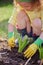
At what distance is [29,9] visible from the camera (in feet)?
9.18

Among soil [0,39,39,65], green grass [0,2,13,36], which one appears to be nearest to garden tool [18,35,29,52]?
soil [0,39,39,65]

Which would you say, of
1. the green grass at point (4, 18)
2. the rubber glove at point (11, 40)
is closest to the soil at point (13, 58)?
the rubber glove at point (11, 40)

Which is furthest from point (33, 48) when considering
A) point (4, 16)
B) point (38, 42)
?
point (4, 16)

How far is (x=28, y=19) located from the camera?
2.85m

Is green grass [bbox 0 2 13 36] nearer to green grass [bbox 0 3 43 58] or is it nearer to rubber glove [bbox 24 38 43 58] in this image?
green grass [bbox 0 3 43 58]

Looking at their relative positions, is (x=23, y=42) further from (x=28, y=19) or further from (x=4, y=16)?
(x=4, y=16)

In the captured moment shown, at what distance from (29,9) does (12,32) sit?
0.34 metres

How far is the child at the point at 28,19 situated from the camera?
277cm

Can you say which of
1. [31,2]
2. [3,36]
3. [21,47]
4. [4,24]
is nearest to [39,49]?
[21,47]

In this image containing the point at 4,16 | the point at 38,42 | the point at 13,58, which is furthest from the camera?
the point at 4,16

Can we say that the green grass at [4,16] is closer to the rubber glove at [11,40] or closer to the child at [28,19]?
the rubber glove at [11,40]

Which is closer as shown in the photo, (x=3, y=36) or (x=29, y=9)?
(x=29, y=9)

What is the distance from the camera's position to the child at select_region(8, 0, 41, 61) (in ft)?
9.09

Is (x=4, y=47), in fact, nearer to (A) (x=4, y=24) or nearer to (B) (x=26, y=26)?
(B) (x=26, y=26)
